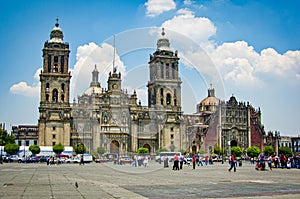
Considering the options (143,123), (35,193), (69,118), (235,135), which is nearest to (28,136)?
(69,118)

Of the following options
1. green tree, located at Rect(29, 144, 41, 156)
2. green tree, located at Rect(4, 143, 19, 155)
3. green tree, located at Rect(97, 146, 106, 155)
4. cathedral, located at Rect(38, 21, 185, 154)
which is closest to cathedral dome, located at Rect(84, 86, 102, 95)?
cathedral, located at Rect(38, 21, 185, 154)

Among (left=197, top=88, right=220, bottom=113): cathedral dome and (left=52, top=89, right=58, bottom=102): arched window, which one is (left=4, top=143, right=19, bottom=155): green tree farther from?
(left=197, top=88, right=220, bottom=113): cathedral dome

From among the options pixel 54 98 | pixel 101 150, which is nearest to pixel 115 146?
pixel 101 150

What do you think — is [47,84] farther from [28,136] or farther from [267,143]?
[267,143]

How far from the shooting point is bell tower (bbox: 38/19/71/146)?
3632 inches

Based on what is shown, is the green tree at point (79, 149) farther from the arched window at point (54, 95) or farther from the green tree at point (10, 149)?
the green tree at point (10, 149)

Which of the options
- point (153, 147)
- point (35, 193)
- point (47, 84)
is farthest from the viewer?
point (153, 147)

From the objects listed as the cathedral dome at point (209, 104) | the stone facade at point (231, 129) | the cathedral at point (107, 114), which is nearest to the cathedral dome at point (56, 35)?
the cathedral at point (107, 114)

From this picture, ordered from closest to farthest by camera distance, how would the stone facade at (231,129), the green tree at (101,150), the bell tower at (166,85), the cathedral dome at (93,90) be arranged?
the bell tower at (166,85), the green tree at (101,150), the stone facade at (231,129), the cathedral dome at (93,90)

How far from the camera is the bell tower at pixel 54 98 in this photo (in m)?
92.2

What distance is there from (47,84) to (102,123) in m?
15.1

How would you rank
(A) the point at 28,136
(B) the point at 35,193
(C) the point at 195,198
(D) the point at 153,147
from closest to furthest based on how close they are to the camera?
(C) the point at 195,198 < (B) the point at 35,193 < (D) the point at 153,147 < (A) the point at 28,136

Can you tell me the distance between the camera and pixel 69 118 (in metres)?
93.9

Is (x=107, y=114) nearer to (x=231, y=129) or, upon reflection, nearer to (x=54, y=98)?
(x=54, y=98)
